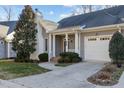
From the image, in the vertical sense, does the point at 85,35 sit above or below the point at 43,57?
above

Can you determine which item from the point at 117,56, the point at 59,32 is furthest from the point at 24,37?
the point at 117,56

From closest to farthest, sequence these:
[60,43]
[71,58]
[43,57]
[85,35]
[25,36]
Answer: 1. [71,58]
2. [85,35]
3. [43,57]
4. [60,43]
5. [25,36]

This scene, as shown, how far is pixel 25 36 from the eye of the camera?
21484mm

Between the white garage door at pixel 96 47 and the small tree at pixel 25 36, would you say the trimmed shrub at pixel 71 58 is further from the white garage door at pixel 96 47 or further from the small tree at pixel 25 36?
the small tree at pixel 25 36

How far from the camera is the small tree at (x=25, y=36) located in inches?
844

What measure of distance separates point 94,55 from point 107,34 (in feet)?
7.49

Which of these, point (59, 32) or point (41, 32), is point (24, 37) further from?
point (59, 32)

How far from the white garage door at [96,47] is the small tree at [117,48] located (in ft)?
6.96

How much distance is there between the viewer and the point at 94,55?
17.2m

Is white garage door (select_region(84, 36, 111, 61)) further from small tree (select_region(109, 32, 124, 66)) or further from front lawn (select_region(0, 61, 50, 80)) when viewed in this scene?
front lawn (select_region(0, 61, 50, 80))

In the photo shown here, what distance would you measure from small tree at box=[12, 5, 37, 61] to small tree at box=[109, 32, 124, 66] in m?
10.3

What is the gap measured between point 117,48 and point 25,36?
440 inches

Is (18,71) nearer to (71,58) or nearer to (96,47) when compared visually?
(71,58)

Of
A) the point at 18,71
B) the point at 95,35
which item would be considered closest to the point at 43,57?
the point at 95,35
